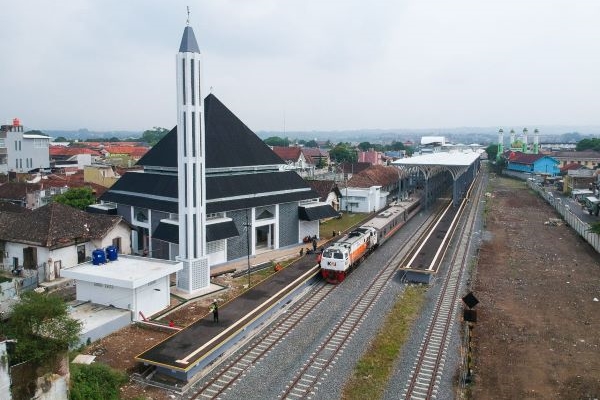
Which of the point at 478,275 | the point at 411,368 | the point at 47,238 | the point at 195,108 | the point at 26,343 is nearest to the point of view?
the point at 26,343

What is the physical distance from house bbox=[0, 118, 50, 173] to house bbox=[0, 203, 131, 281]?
38788mm

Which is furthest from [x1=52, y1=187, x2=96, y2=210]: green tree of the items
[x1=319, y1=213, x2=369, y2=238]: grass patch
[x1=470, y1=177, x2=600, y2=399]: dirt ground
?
[x1=470, y1=177, x2=600, y2=399]: dirt ground

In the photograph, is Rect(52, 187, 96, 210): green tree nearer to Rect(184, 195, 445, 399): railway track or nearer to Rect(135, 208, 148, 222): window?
Rect(135, 208, 148, 222): window

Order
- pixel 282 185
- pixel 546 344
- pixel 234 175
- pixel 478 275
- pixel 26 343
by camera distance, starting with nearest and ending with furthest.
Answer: pixel 26 343
pixel 546 344
pixel 478 275
pixel 234 175
pixel 282 185

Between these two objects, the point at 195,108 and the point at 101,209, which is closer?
the point at 195,108

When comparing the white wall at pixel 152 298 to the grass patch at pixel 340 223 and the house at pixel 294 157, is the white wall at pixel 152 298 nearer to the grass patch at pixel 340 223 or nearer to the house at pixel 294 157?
the grass patch at pixel 340 223

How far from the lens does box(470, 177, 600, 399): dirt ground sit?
1748cm

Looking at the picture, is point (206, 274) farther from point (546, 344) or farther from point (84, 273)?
point (546, 344)

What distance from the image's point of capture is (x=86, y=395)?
15.0 m

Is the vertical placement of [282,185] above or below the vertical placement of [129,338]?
above

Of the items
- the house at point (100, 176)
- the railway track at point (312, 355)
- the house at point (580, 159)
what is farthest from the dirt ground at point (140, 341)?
the house at point (580, 159)

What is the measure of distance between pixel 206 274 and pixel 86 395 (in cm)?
1286

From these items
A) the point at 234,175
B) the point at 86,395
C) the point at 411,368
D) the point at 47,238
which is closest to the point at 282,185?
the point at 234,175

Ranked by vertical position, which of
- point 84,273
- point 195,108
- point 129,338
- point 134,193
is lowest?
point 129,338
